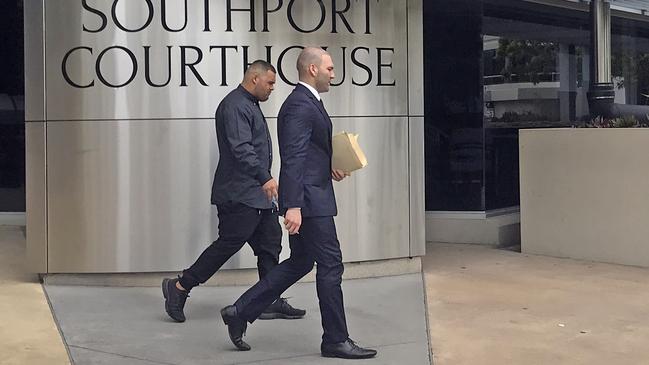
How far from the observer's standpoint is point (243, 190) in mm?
6328

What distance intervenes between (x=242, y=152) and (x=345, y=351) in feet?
4.73

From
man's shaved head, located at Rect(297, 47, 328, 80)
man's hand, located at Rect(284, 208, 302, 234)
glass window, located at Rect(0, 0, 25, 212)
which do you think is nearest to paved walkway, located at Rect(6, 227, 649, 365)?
man's hand, located at Rect(284, 208, 302, 234)

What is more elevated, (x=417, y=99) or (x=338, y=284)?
(x=417, y=99)

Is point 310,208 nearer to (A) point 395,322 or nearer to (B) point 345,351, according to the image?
(B) point 345,351

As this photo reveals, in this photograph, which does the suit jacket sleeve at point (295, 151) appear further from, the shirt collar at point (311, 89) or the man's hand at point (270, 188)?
the man's hand at point (270, 188)

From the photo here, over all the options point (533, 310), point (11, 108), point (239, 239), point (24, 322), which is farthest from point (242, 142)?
point (11, 108)

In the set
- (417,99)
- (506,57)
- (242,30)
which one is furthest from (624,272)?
(242,30)

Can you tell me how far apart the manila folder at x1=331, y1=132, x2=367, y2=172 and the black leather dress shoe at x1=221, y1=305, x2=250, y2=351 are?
43.1 inches

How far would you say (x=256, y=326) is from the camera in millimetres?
6582

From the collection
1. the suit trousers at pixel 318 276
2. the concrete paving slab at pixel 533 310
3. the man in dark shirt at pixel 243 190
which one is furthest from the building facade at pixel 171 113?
the suit trousers at pixel 318 276

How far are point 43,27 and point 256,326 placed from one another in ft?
10.2

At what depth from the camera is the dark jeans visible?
6.40 meters

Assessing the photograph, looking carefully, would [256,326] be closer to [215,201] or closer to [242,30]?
[215,201]

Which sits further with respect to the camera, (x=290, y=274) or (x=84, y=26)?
(x=84, y=26)
